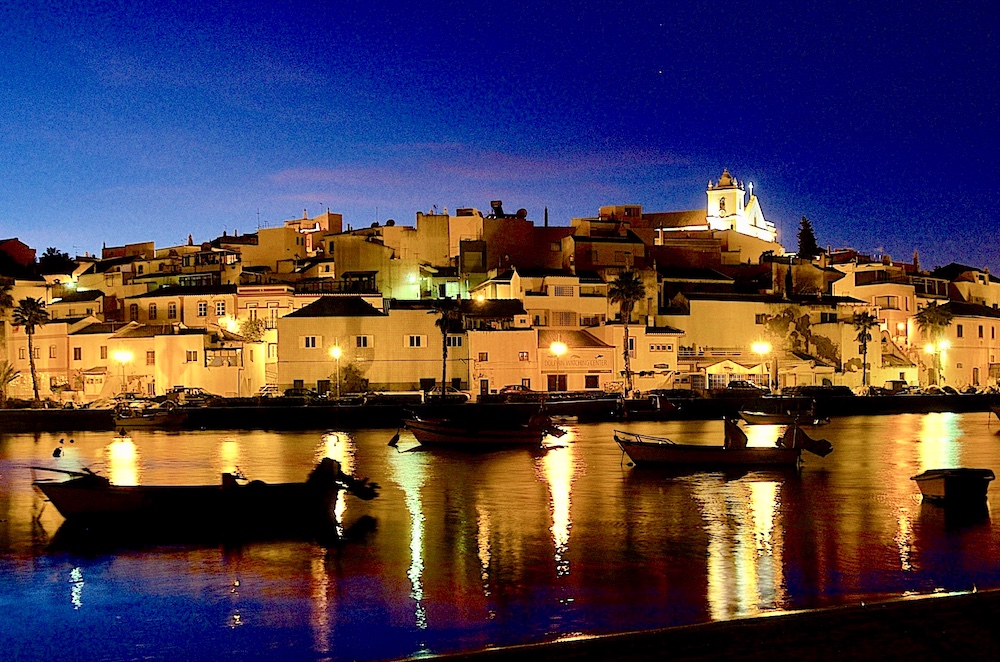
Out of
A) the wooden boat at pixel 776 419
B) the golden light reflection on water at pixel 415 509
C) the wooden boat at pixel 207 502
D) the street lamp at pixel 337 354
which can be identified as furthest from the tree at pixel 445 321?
the wooden boat at pixel 207 502

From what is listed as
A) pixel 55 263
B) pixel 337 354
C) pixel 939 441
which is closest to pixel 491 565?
pixel 939 441

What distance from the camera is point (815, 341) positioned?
63.9 metres

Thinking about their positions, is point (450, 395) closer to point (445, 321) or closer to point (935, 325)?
point (445, 321)

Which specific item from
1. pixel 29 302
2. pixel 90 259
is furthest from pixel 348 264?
pixel 90 259

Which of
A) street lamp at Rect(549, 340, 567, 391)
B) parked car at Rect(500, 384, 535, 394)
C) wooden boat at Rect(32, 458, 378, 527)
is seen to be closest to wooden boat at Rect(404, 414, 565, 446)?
parked car at Rect(500, 384, 535, 394)

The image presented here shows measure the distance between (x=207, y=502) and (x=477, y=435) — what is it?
64.0ft

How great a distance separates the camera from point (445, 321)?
53500mm

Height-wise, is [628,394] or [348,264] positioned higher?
[348,264]

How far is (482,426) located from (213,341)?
21.8 m

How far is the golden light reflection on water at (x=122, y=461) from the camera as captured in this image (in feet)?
99.2

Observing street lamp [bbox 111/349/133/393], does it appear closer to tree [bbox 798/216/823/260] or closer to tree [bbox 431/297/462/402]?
tree [bbox 431/297/462/402]

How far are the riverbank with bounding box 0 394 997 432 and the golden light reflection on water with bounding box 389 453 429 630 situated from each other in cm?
1262

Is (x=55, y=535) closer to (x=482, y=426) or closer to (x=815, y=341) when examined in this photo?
(x=482, y=426)

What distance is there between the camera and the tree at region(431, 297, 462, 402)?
175ft
